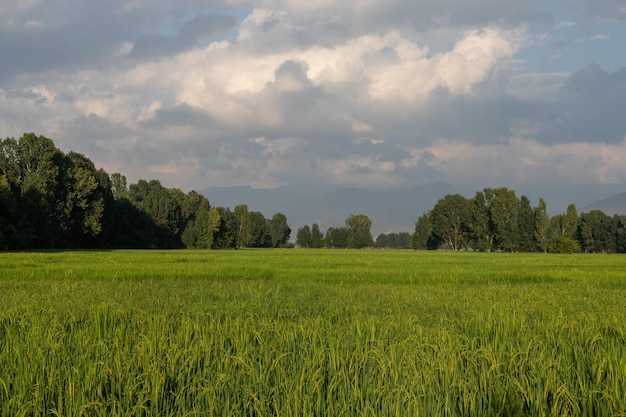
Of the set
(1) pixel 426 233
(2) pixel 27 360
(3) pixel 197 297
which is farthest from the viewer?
(1) pixel 426 233

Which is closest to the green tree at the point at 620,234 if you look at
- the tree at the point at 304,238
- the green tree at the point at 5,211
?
the tree at the point at 304,238

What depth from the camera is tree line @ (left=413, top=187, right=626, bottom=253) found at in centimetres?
9769

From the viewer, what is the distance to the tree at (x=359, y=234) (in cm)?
16627

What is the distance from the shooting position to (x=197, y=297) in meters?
11.2

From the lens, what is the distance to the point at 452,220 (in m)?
116

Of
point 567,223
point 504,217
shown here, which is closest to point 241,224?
point 504,217

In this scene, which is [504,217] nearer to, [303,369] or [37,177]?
[37,177]

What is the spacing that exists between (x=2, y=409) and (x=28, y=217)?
211 ft

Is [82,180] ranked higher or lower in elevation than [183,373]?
higher

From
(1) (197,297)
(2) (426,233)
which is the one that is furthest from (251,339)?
(2) (426,233)

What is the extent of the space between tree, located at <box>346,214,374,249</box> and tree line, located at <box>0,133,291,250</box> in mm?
66365

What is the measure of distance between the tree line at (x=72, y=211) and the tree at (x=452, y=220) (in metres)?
52.0

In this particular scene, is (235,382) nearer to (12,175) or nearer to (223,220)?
(12,175)

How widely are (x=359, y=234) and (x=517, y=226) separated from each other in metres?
73.0
